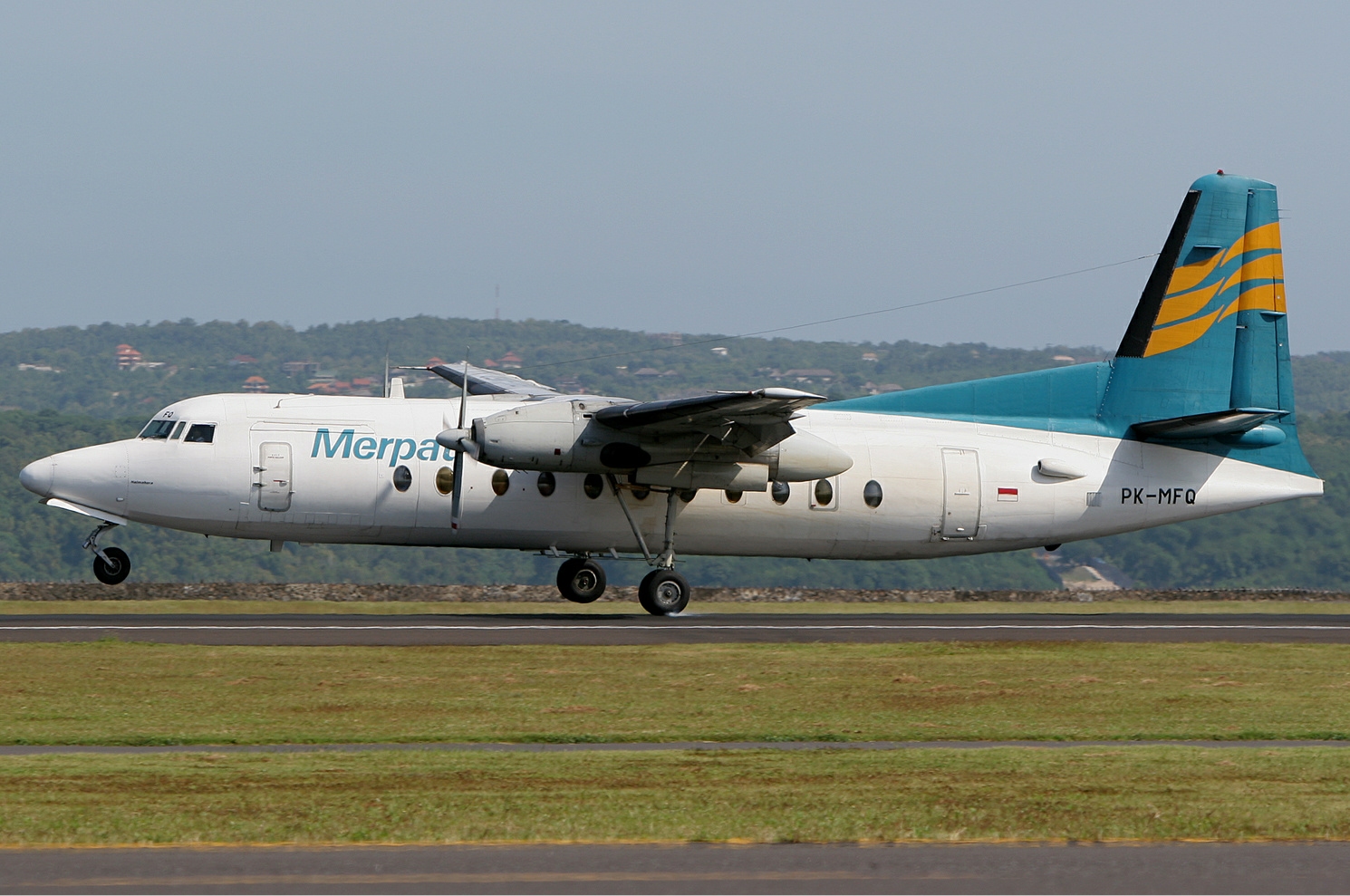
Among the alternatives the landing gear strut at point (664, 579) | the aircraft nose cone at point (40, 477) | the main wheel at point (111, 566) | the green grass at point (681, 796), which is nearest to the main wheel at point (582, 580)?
the landing gear strut at point (664, 579)

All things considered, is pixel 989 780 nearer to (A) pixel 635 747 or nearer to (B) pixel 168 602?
(A) pixel 635 747

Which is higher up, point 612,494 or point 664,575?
point 612,494

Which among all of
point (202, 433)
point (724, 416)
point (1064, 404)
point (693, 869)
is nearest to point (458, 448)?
point (724, 416)

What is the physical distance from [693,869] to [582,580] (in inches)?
682

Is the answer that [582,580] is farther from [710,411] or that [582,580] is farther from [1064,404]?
[1064,404]

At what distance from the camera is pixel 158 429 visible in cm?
2444

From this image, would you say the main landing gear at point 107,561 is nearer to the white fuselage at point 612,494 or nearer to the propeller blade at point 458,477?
the white fuselage at point 612,494

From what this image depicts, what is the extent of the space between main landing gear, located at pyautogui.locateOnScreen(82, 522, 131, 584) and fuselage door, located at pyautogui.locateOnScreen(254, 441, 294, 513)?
2.37 metres

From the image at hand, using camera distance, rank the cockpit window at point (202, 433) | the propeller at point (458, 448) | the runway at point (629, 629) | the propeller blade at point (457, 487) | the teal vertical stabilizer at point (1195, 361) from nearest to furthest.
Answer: the runway at point (629, 629) → the propeller at point (458, 448) → the propeller blade at point (457, 487) → the cockpit window at point (202, 433) → the teal vertical stabilizer at point (1195, 361)

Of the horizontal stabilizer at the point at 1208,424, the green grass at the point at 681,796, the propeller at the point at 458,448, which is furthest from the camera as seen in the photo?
the horizontal stabilizer at the point at 1208,424

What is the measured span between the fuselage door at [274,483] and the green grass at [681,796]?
12.0 metres

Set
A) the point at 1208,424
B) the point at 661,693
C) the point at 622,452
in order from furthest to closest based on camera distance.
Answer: the point at 1208,424 < the point at 622,452 < the point at 661,693

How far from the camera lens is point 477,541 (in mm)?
24688

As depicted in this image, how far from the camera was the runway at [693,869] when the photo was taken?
799cm
